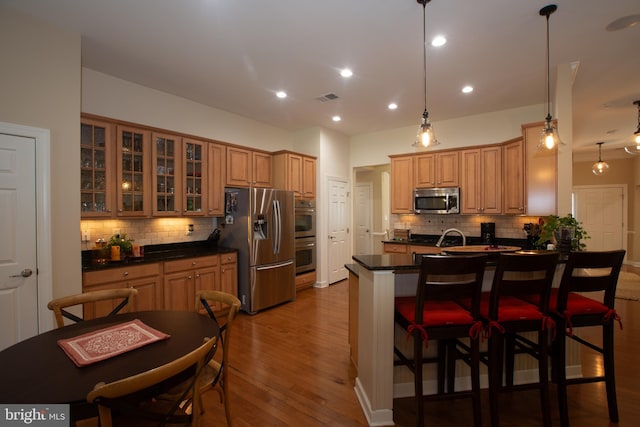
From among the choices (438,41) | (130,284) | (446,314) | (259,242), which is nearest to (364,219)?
(259,242)

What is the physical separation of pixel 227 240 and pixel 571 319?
4.01m

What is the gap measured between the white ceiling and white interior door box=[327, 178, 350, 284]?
1.86 m

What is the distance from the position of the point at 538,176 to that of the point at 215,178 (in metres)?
4.31

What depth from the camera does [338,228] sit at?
6055mm

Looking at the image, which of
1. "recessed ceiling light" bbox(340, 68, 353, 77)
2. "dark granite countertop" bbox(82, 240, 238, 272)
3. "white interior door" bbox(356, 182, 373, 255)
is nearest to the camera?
"dark granite countertop" bbox(82, 240, 238, 272)

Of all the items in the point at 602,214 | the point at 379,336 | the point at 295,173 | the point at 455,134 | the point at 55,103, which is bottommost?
the point at 379,336

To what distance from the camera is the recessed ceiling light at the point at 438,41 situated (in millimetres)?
2758

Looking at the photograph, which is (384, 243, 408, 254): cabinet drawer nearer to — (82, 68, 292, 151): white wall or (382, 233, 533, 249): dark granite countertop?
(382, 233, 533, 249): dark granite countertop

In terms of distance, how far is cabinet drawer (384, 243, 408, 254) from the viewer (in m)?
5.20

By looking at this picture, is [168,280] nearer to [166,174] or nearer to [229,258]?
[229,258]

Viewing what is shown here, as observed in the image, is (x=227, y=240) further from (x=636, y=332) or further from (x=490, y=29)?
(x=636, y=332)

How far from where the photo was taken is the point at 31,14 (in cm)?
243

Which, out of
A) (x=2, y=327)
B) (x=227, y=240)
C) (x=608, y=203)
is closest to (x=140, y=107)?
(x=227, y=240)

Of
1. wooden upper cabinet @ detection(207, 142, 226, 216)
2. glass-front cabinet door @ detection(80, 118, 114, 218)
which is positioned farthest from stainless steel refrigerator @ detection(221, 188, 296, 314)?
glass-front cabinet door @ detection(80, 118, 114, 218)
